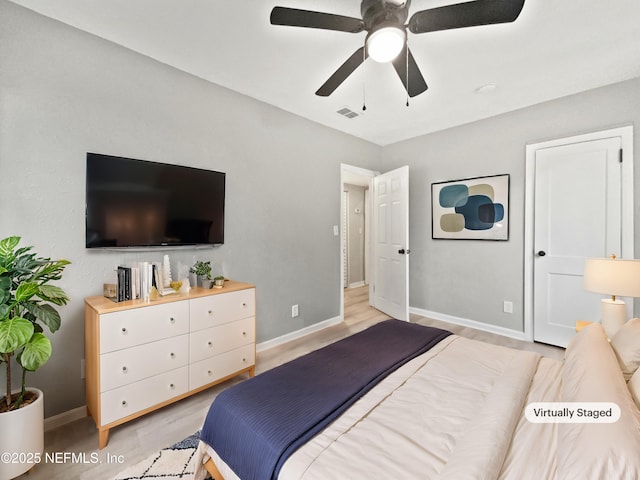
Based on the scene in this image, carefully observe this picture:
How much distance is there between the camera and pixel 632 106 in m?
2.65

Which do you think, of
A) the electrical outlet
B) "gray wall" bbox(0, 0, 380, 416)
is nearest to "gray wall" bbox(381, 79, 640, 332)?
the electrical outlet

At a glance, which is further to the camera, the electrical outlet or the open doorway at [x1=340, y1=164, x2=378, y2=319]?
the open doorway at [x1=340, y1=164, x2=378, y2=319]

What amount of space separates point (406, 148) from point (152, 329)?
12.6ft

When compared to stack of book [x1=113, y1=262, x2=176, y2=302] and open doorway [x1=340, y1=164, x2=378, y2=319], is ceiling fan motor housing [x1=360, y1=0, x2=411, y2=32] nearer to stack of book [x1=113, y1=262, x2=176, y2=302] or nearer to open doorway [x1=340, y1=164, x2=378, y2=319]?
stack of book [x1=113, y1=262, x2=176, y2=302]

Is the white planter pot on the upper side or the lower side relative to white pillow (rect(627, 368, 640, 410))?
lower

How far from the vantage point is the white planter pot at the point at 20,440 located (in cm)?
138

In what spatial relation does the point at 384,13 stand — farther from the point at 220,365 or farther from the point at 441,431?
the point at 220,365

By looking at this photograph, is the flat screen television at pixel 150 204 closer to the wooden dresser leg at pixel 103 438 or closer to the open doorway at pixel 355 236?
the wooden dresser leg at pixel 103 438

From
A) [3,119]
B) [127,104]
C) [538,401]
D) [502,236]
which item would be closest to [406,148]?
[502,236]

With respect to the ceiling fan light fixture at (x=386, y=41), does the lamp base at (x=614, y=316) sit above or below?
below

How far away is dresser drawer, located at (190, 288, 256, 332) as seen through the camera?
210 centimetres

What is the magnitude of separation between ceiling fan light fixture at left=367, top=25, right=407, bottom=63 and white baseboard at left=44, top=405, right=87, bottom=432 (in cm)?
285

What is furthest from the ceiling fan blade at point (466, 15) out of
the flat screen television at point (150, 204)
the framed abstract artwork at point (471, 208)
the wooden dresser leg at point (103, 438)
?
the wooden dresser leg at point (103, 438)

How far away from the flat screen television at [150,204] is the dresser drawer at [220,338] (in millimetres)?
749
